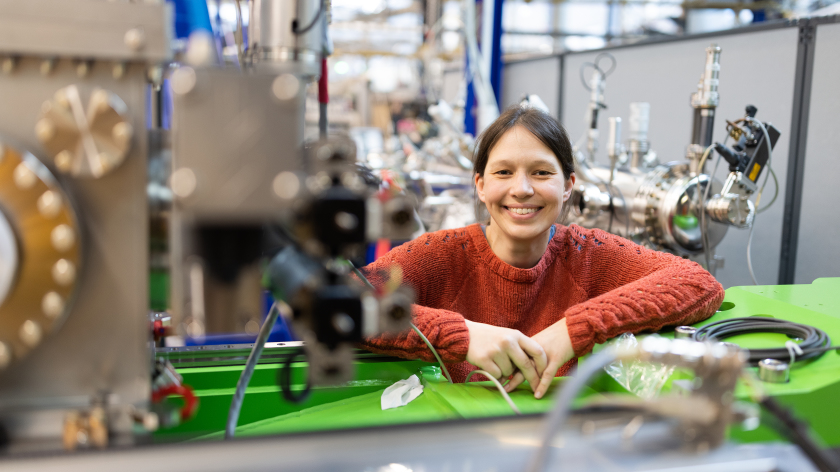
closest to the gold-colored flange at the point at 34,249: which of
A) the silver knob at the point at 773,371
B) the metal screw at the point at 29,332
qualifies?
the metal screw at the point at 29,332

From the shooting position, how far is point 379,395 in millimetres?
846

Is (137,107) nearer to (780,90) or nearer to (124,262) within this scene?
(124,262)

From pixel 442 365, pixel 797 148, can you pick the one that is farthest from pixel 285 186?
pixel 797 148

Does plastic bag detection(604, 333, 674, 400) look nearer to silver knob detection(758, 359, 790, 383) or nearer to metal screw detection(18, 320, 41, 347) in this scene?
silver knob detection(758, 359, 790, 383)

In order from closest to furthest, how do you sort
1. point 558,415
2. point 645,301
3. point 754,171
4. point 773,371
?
point 558,415
point 773,371
point 645,301
point 754,171

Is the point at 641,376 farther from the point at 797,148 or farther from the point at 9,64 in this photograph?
the point at 797,148

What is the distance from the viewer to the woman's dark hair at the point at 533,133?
1.23 meters

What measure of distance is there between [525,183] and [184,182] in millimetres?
856

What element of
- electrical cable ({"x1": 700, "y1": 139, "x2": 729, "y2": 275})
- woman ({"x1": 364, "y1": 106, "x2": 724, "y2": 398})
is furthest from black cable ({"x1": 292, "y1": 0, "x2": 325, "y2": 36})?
electrical cable ({"x1": 700, "y1": 139, "x2": 729, "y2": 275})

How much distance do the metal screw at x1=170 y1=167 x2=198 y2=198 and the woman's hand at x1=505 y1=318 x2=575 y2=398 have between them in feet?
1.67

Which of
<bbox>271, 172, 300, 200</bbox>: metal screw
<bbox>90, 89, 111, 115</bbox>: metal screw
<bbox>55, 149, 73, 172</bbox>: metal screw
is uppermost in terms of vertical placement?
<bbox>90, 89, 111, 115</bbox>: metal screw

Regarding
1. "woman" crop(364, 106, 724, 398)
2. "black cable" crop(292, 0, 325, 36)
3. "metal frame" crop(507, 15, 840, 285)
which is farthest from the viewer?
"metal frame" crop(507, 15, 840, 285)

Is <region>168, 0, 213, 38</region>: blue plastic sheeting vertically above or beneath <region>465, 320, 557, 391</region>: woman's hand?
above

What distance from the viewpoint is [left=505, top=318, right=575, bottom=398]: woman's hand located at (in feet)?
2.59
